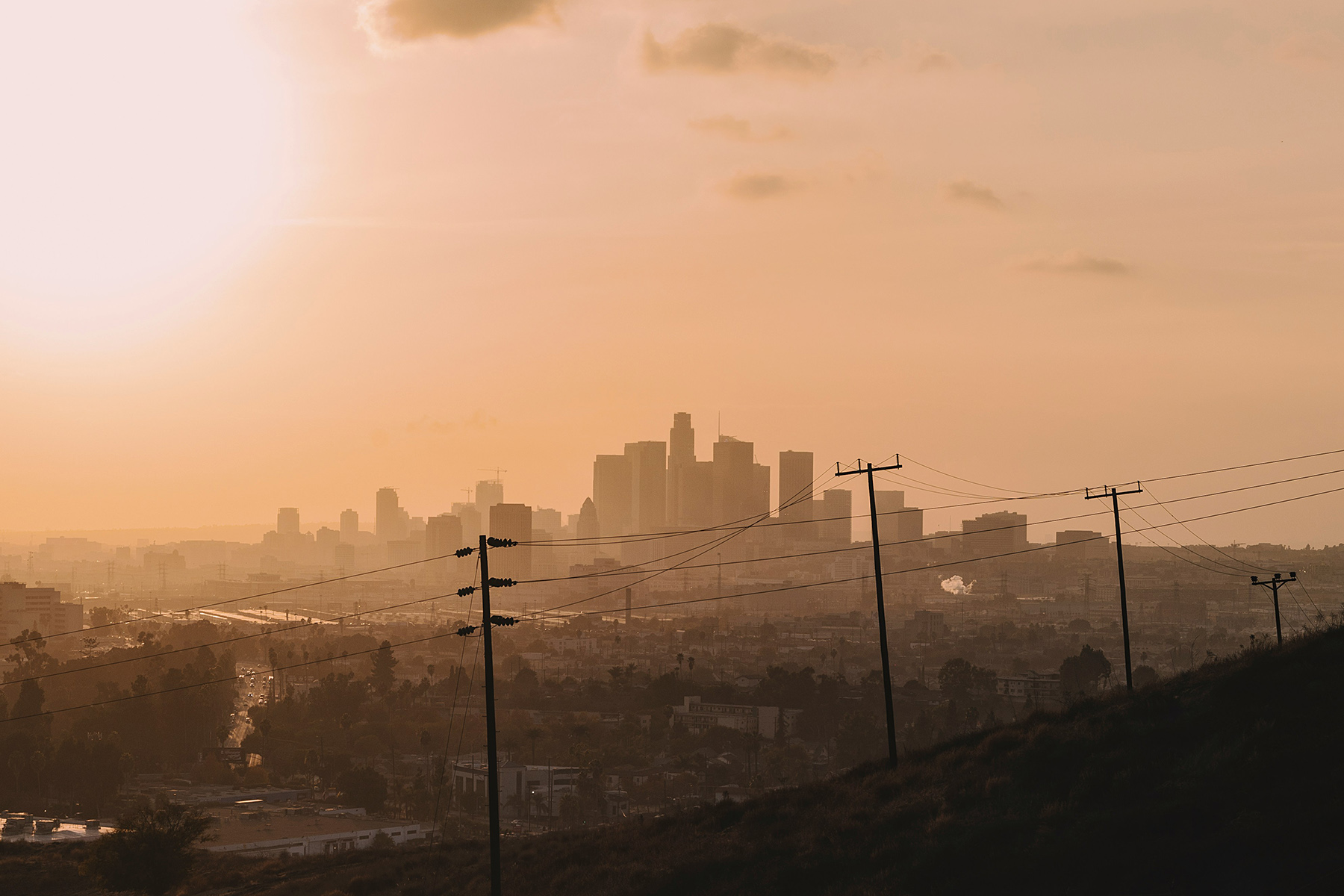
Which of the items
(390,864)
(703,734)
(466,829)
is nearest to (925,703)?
(703,734)

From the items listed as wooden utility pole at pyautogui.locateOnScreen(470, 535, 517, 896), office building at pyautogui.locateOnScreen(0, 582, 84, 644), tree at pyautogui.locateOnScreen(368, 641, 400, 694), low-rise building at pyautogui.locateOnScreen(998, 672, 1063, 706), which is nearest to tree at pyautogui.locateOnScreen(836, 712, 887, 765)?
low-rise building at pyautogui.locateOnScreen(998, 672, 1063, 706)

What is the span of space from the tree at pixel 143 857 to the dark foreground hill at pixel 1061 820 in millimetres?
5755

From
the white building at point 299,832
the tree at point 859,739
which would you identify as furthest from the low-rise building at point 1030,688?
the white building at point 299,832

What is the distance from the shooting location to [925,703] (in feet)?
332

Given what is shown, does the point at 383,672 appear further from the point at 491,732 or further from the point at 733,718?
the point at 491,732

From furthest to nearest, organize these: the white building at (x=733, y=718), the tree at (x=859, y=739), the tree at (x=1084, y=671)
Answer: the tree at (x=1084, y=671)
the white building at (x=733, y=718)
the tree at (x=859, y=739)

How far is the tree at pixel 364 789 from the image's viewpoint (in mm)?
72188

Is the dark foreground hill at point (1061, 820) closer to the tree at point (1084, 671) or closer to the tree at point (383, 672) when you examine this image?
the tree at point (383, 672)

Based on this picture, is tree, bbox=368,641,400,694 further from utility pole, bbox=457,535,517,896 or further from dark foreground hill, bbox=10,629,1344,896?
utility pole, bbox=457,535,517,896

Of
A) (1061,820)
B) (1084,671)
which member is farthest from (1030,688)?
(1061,820)

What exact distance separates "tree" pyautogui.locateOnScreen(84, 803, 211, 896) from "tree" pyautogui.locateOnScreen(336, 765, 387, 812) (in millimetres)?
36299

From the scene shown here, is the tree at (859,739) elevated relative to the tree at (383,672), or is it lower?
lower

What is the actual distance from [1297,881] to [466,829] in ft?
187

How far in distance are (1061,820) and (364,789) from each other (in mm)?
61624
